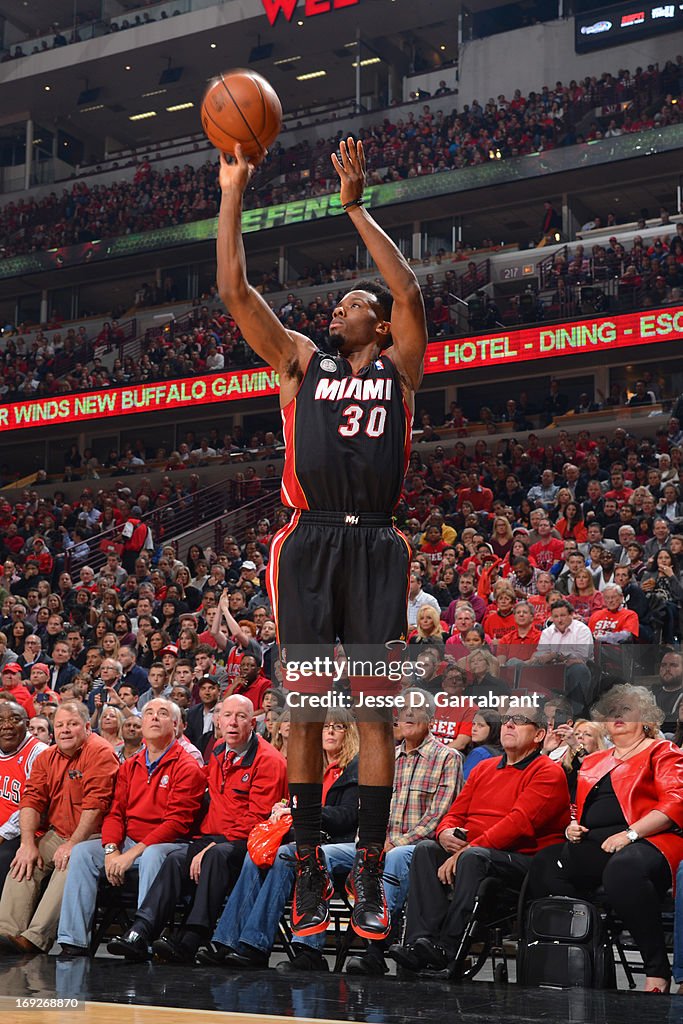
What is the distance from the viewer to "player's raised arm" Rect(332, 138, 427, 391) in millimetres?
3975

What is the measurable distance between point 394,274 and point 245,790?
353 centimetres

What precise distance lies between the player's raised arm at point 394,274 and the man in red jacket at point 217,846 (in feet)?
9.48

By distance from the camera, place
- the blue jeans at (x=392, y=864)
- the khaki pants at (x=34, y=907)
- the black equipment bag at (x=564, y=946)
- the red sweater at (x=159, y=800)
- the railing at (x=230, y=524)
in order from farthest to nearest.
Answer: the railing at (x=230, y=524) < the red sweater at (x=159, y=800) < the khaki pants at (x=34, y=907) < the blue jeans at (x=392, y=864) < the black equipment bag at (x=564, y=946)

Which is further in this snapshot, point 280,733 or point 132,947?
point 280,733

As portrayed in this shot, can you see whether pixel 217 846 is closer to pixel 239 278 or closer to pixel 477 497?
pixel 239 278

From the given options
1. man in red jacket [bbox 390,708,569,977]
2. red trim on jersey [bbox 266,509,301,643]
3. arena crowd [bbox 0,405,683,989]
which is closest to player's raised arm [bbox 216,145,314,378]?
red trim on jersey [bbox 266,509,301,643]

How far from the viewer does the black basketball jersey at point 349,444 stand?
4.03 meters

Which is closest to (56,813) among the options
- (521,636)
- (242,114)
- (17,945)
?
(17,945)

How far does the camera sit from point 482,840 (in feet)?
19.0

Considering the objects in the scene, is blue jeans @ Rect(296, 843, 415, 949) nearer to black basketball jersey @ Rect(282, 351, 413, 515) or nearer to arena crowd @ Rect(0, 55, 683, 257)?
black basketball jersey @ Rect(282, 351, 413, 515)

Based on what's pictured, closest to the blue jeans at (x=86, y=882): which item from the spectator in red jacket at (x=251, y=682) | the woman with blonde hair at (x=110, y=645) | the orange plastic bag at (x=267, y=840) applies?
the orange plastic bag at (x=267, y=840)

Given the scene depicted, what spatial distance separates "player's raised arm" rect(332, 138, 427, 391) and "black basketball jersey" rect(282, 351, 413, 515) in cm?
10

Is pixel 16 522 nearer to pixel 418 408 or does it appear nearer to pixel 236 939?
pixel 418 408

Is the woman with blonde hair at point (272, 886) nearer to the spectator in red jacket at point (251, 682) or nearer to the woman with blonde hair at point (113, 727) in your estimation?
the woman with blonde hair at point (113, 727)
